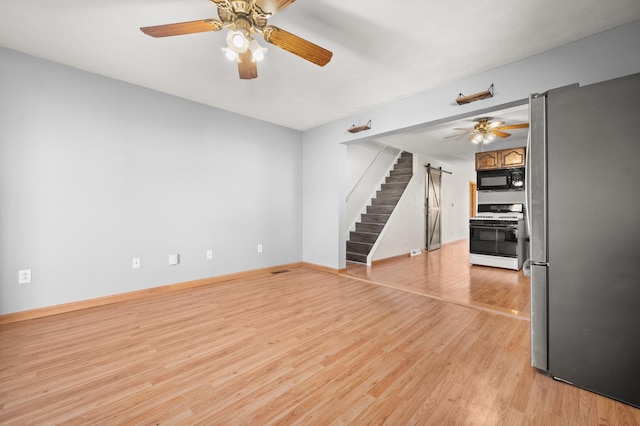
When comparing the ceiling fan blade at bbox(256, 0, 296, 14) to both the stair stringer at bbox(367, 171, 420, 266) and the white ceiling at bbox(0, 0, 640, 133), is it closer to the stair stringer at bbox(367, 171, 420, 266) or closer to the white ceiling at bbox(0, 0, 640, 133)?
the white ceiling at bbox(0, 0, 640, 133)

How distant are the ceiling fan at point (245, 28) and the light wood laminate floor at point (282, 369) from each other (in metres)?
2.35

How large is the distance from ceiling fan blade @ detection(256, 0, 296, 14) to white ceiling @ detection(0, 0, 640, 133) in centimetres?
46

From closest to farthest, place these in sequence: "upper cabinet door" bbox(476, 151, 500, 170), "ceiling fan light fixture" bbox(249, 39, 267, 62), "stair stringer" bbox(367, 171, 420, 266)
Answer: "ceiling fan light fixture" bbox(249, 39, 267, 62) < "stair stringer" bbox(367, 171, 420, 266) < "upper cabinet door" bbox(476, 151, 500, 170)

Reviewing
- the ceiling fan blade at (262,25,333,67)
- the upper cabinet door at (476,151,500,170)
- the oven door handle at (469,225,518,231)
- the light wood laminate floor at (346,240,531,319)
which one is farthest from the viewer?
the upper cabinet door at (476,151,500,170)

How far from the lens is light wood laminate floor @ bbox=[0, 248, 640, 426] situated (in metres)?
1.47

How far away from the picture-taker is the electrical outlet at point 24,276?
106 inches

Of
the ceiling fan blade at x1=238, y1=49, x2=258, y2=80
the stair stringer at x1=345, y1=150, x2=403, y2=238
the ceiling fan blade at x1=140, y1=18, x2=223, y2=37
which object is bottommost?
the stair stringer at x1=345, y1=150, x2=403, y2=238

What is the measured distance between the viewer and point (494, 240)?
17.1ft

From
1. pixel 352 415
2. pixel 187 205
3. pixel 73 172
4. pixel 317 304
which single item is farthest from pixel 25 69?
pixel 352 415

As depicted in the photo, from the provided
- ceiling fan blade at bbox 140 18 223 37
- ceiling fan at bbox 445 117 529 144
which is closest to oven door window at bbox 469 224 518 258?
ceiling fan at bbox 445 117 529 144

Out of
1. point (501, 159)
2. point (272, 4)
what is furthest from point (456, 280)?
point (272, 4)

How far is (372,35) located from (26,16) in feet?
9.72

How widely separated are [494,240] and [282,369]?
504cm

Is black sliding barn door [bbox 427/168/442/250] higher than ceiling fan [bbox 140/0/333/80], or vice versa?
ceiling fan [bbox 140/0/333/80]
